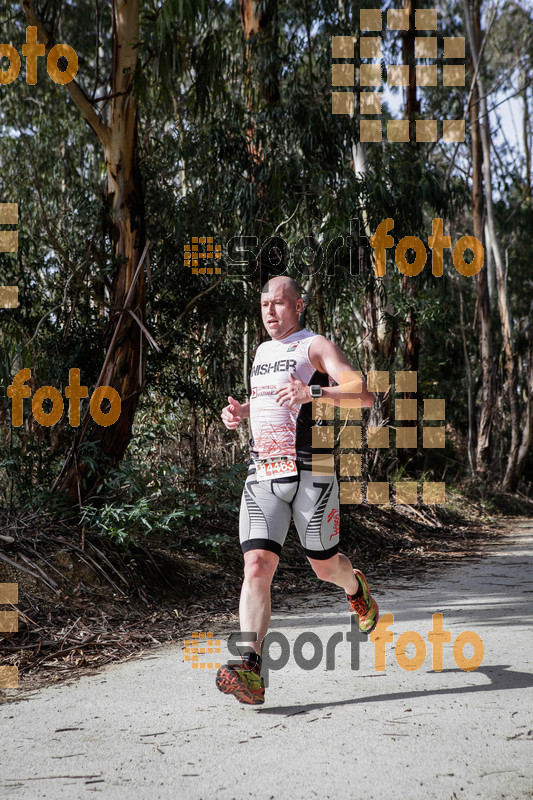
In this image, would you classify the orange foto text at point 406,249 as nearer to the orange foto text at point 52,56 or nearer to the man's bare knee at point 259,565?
the orange foto text at point 52,56

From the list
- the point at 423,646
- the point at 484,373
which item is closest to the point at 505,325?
the point at 484,373

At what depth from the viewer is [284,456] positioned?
3996mm

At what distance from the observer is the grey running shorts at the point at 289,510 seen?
12.9 feet

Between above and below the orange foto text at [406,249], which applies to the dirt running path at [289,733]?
below

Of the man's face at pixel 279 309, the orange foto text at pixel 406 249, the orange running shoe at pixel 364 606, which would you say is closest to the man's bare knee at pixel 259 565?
the orange running shoe at pixel 364 606

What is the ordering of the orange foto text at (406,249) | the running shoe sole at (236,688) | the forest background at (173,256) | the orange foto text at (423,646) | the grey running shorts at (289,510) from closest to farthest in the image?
1. the running shoe sole at (236,688)
2. the grey running shorts at (289,510)
3. the orange foto text at (423,646)
4. the forest background at (173,256)
5. the orange foto text at (406,249)

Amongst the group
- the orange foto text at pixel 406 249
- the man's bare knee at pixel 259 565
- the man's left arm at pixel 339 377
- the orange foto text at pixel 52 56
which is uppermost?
the orange foto text at pixel 52 56

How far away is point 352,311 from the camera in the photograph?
12.0 m

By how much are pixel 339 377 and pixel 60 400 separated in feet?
12.2

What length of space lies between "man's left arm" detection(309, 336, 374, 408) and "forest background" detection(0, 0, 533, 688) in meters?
2.25

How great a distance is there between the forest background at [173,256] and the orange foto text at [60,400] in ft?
0.27

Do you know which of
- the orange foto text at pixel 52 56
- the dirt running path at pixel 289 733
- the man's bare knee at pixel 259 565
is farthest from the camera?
the orange foto text at pixel 52 56

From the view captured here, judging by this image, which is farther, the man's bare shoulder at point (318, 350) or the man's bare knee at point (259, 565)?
the man's bare shoulder at point (318, 350)

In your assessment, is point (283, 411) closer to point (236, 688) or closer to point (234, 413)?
point (234, 413)
